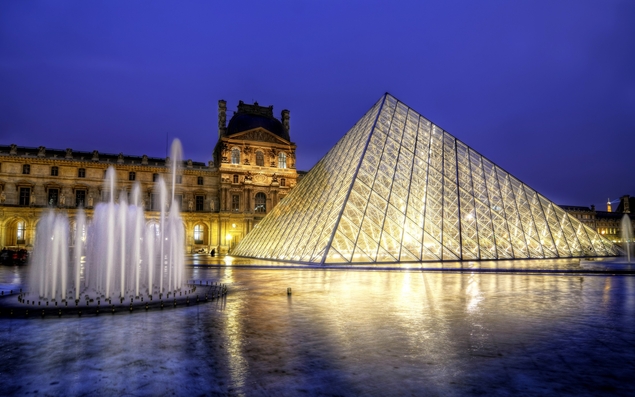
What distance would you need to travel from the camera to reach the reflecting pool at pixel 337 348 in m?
4.53

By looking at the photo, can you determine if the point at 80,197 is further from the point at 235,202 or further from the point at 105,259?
the point at 105,259

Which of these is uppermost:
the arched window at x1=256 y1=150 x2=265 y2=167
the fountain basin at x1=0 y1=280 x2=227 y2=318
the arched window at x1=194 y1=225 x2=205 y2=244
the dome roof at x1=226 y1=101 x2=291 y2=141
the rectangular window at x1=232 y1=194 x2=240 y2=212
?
the dome roof at x1=226 y1=101 x2=291 y2=141

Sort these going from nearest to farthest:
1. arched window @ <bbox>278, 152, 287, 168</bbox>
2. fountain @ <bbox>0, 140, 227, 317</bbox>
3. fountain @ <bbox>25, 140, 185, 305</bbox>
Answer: fountain @ <bbox>0, 140, 227, 317</bbox>
fountain @ <bbox>25, 140, 185, 305</bbox>
arched window @ <bbox>278, 152, 287, 168</bbox>

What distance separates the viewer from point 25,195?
151 feet

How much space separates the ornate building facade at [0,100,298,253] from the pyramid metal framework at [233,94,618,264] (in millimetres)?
19639

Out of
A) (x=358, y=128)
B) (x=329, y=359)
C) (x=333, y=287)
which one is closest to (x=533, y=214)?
(x=358, y=128)

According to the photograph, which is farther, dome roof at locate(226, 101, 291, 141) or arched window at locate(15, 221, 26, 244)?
dome roof at locate(226, 101, 291, 141)

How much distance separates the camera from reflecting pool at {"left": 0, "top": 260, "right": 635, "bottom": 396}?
453cm

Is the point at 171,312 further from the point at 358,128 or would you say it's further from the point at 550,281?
the point at 358,128

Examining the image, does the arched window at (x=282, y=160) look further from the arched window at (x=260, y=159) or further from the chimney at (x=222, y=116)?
the chimney at (x=222, y=116)

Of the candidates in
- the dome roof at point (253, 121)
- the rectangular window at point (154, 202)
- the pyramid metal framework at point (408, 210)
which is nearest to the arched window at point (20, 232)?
the rectangular window at point (154, 202)

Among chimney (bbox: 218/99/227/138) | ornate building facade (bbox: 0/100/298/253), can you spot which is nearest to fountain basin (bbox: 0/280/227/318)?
ornate building facade (bbox: 0/100/298/253)

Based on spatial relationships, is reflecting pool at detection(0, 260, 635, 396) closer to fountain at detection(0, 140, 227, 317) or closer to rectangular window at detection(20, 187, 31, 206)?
fountain at detection(0, 140, 227, 317)

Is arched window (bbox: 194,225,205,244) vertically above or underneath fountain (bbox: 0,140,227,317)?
above
